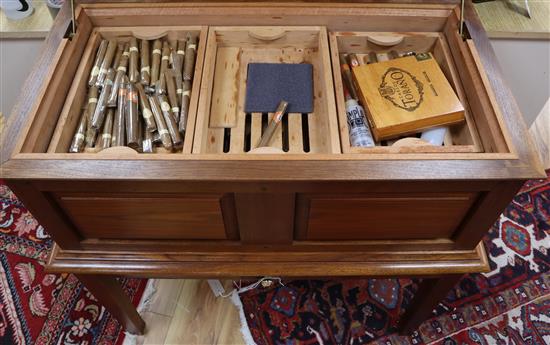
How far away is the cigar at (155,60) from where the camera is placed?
961 millimetres

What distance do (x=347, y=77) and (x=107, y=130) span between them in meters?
0.55

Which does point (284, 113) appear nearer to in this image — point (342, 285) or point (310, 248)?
point (310, 248)

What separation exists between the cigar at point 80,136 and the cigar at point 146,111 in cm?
12

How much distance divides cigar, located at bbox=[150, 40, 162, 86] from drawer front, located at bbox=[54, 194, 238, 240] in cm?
33

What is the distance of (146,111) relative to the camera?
0.89 meters

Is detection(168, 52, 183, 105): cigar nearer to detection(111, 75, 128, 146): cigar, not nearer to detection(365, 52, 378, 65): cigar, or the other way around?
detection(111, 75, 128, 146): cigar

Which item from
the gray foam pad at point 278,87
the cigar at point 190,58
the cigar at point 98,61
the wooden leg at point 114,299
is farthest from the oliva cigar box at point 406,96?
the wooden leg at point 114,299

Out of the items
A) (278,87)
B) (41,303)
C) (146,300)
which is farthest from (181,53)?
(41,303)

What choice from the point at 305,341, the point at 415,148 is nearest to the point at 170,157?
the point at 415,148

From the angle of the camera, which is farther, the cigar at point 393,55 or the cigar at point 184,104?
the cigar at point 393,55

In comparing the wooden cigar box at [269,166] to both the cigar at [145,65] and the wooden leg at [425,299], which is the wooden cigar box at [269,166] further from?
the wooden leg at [425,299]

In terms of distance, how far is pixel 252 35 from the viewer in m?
1.00

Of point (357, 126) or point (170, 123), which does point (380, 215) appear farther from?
point (170, 123)

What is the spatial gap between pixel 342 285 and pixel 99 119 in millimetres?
966
